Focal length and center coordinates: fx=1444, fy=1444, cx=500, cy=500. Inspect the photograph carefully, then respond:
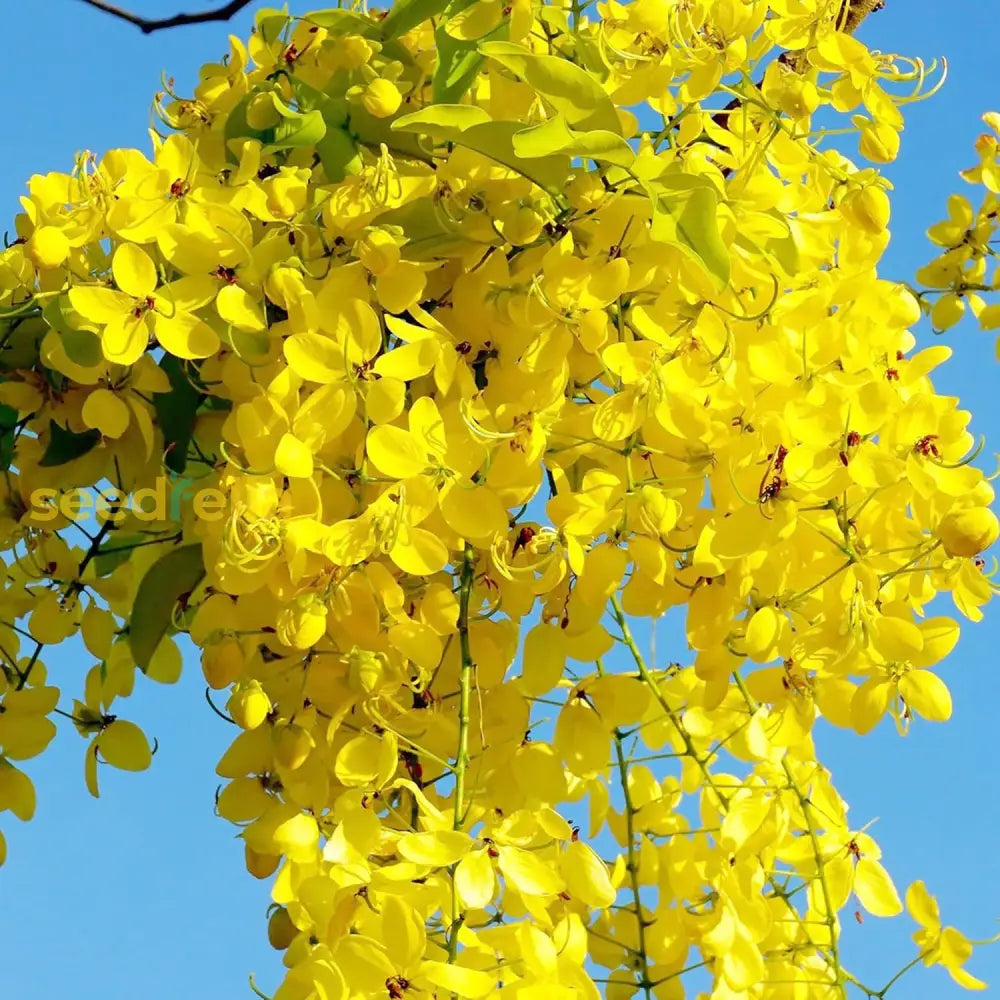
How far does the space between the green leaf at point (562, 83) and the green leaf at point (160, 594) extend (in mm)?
369

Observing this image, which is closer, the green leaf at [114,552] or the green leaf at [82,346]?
the green leaf at [82,346]

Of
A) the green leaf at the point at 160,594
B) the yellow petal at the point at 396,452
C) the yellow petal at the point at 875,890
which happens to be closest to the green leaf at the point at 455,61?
the yellow petal at the point at 396,452

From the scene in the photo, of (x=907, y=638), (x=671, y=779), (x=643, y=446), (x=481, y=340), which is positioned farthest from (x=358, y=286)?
(x=671, y=779)

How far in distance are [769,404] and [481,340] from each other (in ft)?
0.56

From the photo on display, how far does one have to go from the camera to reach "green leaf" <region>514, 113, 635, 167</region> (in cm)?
74

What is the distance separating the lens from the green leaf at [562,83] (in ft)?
2.46

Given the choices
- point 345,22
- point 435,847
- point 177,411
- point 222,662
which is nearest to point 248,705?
point 222,662

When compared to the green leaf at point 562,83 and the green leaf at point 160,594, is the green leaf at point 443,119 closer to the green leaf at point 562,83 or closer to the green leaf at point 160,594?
the green leaf at point 562,83

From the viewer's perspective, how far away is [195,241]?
0.87m

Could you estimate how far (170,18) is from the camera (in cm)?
121

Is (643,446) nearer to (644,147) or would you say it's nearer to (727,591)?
(727,591)

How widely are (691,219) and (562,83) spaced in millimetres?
99

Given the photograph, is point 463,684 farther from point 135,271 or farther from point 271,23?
point 271,23

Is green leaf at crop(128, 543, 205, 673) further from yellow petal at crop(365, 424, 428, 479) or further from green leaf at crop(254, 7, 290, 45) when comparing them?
green leaf at crop(254, 7, 290, 45)
